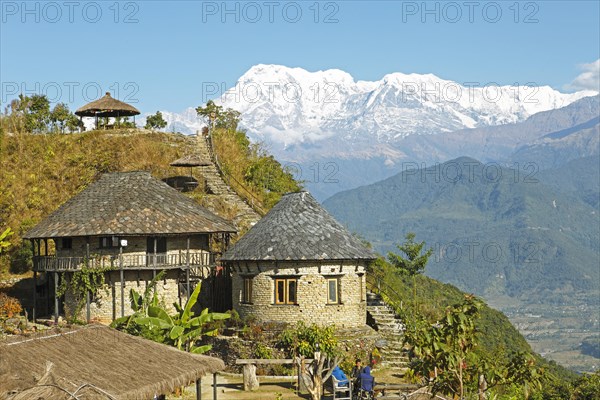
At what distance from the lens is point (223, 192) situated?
58.6 meters

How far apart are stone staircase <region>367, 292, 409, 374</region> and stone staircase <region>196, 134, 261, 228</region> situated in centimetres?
1136

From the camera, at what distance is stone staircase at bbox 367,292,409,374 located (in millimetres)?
39219

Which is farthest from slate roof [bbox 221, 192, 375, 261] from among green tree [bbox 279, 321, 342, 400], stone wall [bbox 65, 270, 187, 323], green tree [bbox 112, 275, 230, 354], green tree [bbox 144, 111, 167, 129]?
green tree [bbox 144, 111, 167, 129]

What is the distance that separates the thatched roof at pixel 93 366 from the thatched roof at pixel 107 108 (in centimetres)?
3900

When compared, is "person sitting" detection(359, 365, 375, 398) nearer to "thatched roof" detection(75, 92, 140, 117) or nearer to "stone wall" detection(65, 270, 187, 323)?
"stone wall" detection(65, 270, 187, 323)

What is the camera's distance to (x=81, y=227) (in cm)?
4203

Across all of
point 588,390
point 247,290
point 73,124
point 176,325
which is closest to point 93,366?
point 176,325

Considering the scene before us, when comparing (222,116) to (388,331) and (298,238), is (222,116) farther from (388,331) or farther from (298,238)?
(388,331)

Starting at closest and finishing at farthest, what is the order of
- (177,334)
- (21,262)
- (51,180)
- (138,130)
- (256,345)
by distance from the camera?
(177,334)
(256,345)
(21,262)
(51,180)
(138,130)

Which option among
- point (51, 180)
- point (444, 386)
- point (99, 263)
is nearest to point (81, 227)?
point (99, 263)

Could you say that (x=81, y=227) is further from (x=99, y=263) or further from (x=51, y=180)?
(x=51, y=180)

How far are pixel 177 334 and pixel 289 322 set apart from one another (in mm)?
7319

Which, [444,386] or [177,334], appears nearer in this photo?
[444,386]

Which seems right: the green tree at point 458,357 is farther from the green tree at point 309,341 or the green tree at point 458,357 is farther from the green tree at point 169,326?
the green tree at point 169,326
